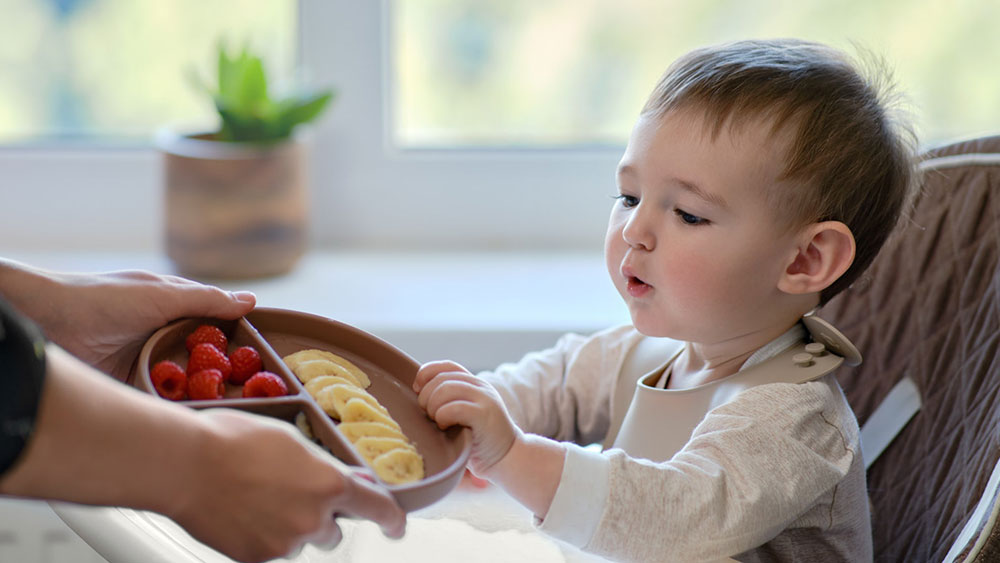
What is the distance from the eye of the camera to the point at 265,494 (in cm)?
66

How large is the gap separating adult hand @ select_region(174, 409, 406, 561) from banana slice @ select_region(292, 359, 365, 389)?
0.17 m

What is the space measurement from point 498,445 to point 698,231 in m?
0.26

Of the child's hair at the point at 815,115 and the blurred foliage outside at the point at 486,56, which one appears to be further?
the blurred foliage outside at the point at 486,56

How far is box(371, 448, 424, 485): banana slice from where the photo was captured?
0.73m

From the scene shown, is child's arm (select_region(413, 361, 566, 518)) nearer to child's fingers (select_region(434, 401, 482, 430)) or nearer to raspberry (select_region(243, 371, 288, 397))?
child's fingers (select_region(434, 401, 482, 430))

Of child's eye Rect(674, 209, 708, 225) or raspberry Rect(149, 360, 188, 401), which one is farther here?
child's eye Rect(674, 209, 708, 225)

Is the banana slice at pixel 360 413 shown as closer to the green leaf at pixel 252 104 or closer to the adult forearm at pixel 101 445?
the adult forearm at pixel 101 445

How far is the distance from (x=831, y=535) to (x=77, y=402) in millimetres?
645

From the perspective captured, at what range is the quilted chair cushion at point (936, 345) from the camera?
38.0 inches

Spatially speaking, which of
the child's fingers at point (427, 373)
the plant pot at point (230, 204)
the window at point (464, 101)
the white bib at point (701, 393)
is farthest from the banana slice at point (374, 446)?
the window at point (464, 101)

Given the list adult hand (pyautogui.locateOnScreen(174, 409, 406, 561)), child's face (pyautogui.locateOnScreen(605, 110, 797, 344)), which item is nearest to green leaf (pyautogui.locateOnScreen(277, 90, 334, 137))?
child's face (pyautogui.locateOnScreen(605, 110, 797, 344))

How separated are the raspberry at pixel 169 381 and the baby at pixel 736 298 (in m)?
0.18

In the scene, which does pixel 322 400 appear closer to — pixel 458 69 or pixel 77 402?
pixel 77 402

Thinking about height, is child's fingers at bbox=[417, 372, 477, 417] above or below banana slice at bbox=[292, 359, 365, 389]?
below
